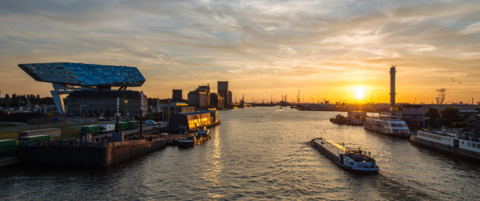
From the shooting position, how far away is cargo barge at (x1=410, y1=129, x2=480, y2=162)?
37.4 metres

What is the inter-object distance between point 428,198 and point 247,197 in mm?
15060

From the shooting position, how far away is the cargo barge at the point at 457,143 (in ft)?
123

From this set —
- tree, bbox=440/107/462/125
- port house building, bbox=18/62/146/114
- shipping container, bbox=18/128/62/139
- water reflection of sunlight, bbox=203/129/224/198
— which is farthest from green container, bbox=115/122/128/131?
tree, bbox=440/107/462/125

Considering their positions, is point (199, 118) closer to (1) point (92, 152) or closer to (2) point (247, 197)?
(1) point (92, 152)

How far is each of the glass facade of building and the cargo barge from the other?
126 meters

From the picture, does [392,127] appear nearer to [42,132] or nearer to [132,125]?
[132,125]

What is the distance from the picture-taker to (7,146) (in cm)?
3206

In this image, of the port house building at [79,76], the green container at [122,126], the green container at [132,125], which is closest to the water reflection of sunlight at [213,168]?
the green container at [122,126]

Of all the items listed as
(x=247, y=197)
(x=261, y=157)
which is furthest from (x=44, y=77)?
(x=247, y=197)

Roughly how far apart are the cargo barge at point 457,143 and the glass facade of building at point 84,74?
126253 mm

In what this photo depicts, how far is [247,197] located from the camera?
78.5 feet

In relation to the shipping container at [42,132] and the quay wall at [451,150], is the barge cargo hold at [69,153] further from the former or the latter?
the quay wall at [451,150]

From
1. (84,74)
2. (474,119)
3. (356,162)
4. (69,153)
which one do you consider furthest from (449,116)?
(84,74)

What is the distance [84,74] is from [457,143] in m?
133
